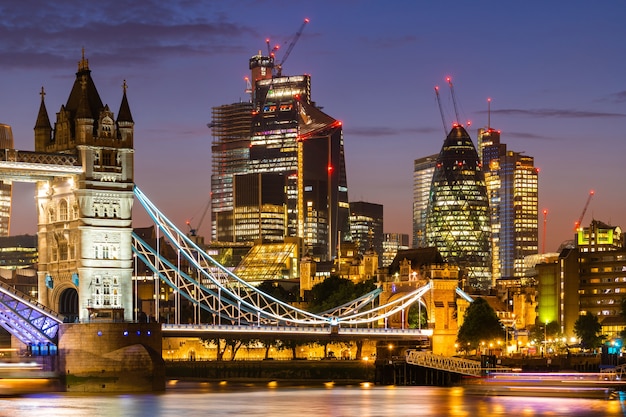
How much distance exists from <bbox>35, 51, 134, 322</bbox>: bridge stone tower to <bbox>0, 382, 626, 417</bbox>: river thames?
810 centimetres

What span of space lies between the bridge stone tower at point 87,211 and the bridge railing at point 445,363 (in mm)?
30593

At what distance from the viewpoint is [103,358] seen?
104625 mm

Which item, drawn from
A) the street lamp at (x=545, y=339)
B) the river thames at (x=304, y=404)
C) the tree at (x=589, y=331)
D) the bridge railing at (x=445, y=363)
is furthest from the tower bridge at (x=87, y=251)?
the street lamp at (x=545, y=339)

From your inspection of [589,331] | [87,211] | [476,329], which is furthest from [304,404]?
[589,331]

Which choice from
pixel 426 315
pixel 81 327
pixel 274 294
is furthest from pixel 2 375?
pixel 274 294

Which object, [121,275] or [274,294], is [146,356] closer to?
[121,275]

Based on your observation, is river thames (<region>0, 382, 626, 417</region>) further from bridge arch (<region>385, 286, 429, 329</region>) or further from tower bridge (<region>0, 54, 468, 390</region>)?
bridge arch (<region>385, 286, 429, 329</region>)

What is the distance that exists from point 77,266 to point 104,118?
35.7 ft

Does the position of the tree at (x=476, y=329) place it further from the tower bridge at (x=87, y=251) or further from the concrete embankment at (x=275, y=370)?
the tower bridge at (x=87, y=251)

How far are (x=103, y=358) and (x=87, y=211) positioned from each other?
10.8 metres

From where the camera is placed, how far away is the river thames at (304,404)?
294 feet

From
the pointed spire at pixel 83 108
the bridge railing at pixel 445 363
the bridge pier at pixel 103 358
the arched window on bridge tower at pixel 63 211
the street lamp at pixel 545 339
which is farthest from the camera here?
the street lamp at pixel 545 339

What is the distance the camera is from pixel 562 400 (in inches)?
4033

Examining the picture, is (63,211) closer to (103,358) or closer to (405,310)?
(103,358)
